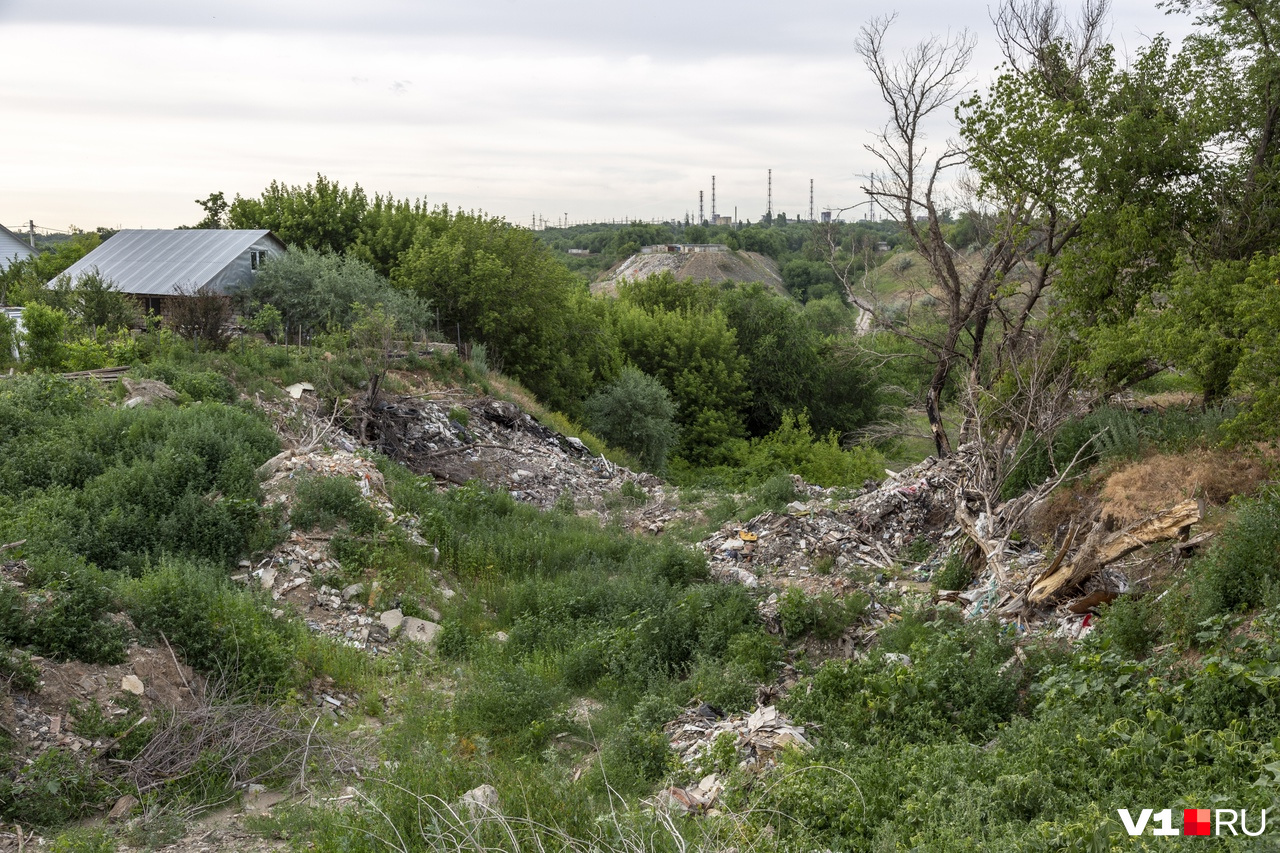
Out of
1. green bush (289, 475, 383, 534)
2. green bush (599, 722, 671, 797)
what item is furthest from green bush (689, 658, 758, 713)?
green bush (289, 475, 383, 534)

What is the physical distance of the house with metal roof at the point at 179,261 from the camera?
71.5ft

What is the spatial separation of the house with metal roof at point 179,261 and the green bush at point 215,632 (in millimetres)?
15237

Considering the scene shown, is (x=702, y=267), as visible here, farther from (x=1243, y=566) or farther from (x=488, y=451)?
(x=1243, y=566)

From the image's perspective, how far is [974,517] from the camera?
913 centimetres

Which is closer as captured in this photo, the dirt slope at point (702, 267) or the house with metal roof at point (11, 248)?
the house with metal roof at point (11, 248)

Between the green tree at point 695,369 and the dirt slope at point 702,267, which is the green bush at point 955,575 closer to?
the green tree at point 695,369

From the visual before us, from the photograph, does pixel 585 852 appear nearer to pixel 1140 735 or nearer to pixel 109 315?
pixel 1140 735

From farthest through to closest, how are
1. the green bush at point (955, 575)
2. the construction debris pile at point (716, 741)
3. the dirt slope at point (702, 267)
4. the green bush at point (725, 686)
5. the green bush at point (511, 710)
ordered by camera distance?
the dirt slope at point (702, 267) < the green bush at point (955, 575) < the green bush at point (725, 686) < the green bush at point (511, 710) < the construction debris pile at point (716, 741)

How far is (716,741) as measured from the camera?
548cm

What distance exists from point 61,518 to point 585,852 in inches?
269

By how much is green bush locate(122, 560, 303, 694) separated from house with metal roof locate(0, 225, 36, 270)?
34.8m

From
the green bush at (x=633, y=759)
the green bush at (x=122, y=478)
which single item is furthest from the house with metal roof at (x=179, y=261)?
the green bush at (x=633, y=759)

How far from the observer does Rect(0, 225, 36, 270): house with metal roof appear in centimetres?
3391

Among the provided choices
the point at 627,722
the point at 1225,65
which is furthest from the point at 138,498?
the point at 1225,65
